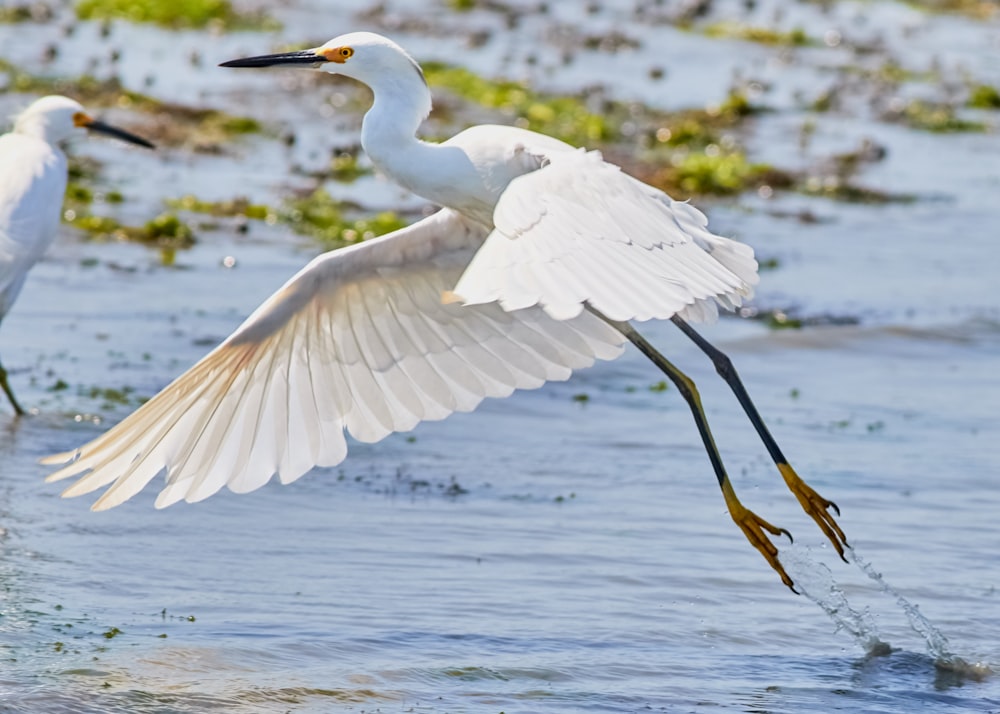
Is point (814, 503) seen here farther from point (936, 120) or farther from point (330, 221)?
point (936, 120)

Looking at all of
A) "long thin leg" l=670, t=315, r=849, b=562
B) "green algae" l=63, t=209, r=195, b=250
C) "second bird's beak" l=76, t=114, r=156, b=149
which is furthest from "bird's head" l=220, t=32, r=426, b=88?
"green algae" l=63, t=209, r=195, b=250

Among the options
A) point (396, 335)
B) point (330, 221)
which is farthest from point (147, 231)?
point (396, 335)

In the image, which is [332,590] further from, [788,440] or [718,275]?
[788,440]

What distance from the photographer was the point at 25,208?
8.42m

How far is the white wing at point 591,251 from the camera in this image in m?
4.21

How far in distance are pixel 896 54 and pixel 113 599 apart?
1696 centimetres

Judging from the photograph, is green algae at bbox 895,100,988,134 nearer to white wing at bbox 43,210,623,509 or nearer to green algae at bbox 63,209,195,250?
green algae at bbox 63,209,195,250

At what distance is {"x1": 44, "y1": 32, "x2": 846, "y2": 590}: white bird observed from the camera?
5.46m

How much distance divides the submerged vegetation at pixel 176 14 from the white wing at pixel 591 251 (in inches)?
549

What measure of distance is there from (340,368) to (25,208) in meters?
2.95

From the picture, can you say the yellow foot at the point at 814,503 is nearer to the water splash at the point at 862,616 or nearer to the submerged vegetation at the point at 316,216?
the water splash at the point at 862,616

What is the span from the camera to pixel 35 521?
6672 millimetres

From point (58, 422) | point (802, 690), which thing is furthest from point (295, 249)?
point (802, 690)

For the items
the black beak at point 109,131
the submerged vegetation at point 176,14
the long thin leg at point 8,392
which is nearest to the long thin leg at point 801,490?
the long thin leg at point 8,392
